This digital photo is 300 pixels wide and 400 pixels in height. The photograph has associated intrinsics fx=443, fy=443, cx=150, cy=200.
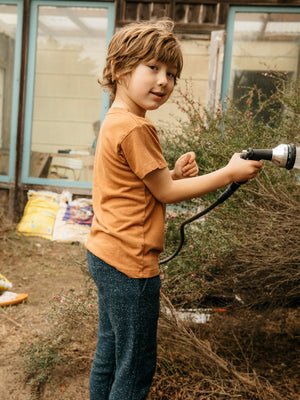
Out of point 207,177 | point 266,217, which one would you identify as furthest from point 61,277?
point 207,177

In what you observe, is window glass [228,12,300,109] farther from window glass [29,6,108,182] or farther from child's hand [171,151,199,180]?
child's hand [171,151,199,180]

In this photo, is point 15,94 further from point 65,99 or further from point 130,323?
point 130,323

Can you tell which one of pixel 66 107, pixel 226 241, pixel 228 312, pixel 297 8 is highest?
pixel 297 8

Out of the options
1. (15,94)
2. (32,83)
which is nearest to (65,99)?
(32,83)

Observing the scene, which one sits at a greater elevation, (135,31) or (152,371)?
(135,31)

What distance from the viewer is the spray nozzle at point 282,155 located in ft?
4.72

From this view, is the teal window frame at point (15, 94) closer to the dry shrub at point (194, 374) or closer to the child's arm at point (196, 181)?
the dry shrub at point (194, 374)

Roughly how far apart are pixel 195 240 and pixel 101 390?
1144 millimetres

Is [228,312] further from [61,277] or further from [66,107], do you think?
[66,107]

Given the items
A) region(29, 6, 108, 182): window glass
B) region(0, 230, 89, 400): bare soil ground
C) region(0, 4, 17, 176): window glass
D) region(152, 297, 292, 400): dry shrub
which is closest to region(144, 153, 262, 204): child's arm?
region(152, 297, 292, 400): dry shrub

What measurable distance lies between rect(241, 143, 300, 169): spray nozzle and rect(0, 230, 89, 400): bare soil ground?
156 cm

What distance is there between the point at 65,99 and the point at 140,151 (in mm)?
5481

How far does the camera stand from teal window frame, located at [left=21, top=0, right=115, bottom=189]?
6.25 metres

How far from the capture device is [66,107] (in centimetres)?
665
